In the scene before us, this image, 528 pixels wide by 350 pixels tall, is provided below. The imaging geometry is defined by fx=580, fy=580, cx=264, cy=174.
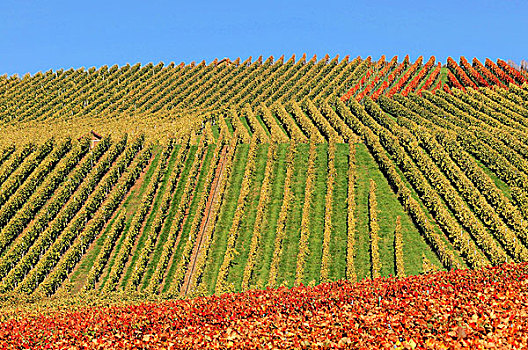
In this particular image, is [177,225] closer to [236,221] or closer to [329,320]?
[236,221]

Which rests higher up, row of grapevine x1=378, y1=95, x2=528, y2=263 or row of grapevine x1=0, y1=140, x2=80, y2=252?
row of grapevine x1=378, y1=95, x2=528, y2=263

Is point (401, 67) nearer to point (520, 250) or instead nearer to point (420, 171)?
point (420, 171)

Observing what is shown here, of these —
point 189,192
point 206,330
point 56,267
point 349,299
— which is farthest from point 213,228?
Answer: point 206,330

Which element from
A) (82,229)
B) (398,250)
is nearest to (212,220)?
(82,229)

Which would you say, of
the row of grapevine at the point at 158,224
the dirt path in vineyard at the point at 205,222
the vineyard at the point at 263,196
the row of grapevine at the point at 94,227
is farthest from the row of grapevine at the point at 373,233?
the row of grapevine at the point at 94,227

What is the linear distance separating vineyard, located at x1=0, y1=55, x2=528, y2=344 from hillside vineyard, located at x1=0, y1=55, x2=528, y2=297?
0.59 feet

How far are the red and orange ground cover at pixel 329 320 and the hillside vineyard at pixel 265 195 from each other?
12.3 m

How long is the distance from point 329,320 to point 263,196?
37744 mm

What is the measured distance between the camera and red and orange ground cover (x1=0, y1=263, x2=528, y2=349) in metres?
13.4

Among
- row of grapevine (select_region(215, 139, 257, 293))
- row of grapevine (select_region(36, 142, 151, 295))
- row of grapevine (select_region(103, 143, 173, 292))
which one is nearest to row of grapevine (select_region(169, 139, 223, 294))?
row of grapevine (select_region(215, 139, 257, 293))

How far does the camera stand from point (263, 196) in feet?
A: 175

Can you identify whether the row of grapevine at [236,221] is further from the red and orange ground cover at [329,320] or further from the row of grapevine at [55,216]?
the red and orange ground cover at [329,320]

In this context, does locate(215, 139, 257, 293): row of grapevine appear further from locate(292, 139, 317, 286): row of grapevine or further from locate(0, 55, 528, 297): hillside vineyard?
locate(292, 139, 317, 286): row of grapevine

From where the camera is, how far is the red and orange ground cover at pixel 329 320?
1343 cm
